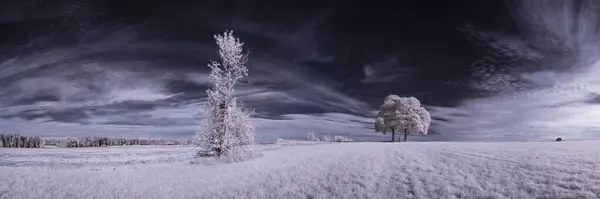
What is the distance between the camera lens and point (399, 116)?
207 feet

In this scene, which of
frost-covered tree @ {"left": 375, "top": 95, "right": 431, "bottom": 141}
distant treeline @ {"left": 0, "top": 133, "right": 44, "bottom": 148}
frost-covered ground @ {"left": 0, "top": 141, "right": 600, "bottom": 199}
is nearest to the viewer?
frost-covered ground @ {"left": 0, "top": 141, "right": 600, "bottom": 199}

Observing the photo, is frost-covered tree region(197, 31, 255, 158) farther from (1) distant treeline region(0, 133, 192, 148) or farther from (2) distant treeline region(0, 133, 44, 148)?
(2) distant treeline region(0, 133, 44, 148)

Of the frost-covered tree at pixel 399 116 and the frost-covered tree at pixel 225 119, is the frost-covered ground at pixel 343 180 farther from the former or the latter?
the frost-covered tree at pixel 399 116

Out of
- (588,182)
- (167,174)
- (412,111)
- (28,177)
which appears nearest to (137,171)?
(167,174)

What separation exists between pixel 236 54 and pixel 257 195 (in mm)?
17517

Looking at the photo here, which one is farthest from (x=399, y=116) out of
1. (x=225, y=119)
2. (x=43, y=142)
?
(x=43, y=142)

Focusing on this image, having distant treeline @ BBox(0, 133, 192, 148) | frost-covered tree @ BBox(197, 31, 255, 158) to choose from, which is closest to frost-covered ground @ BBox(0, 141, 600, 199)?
frost-covered tree @ BBox(197, 31, 255, 158)

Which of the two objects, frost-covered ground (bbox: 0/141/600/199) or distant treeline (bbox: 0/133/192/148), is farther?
distant treeline (bbox: 0/133/192/148)

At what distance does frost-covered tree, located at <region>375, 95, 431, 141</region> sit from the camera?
63.6 m

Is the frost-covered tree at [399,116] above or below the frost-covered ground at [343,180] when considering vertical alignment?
above

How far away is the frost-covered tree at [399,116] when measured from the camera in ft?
209

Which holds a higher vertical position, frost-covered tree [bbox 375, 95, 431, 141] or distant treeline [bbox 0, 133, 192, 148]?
frost-covered tree [bbox 375, 95, 431, 141]

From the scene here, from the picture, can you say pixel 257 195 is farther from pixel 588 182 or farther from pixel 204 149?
pixel 204 149

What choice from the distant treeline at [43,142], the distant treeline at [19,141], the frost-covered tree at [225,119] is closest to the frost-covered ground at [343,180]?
the frost-covered tree at [225,119]
